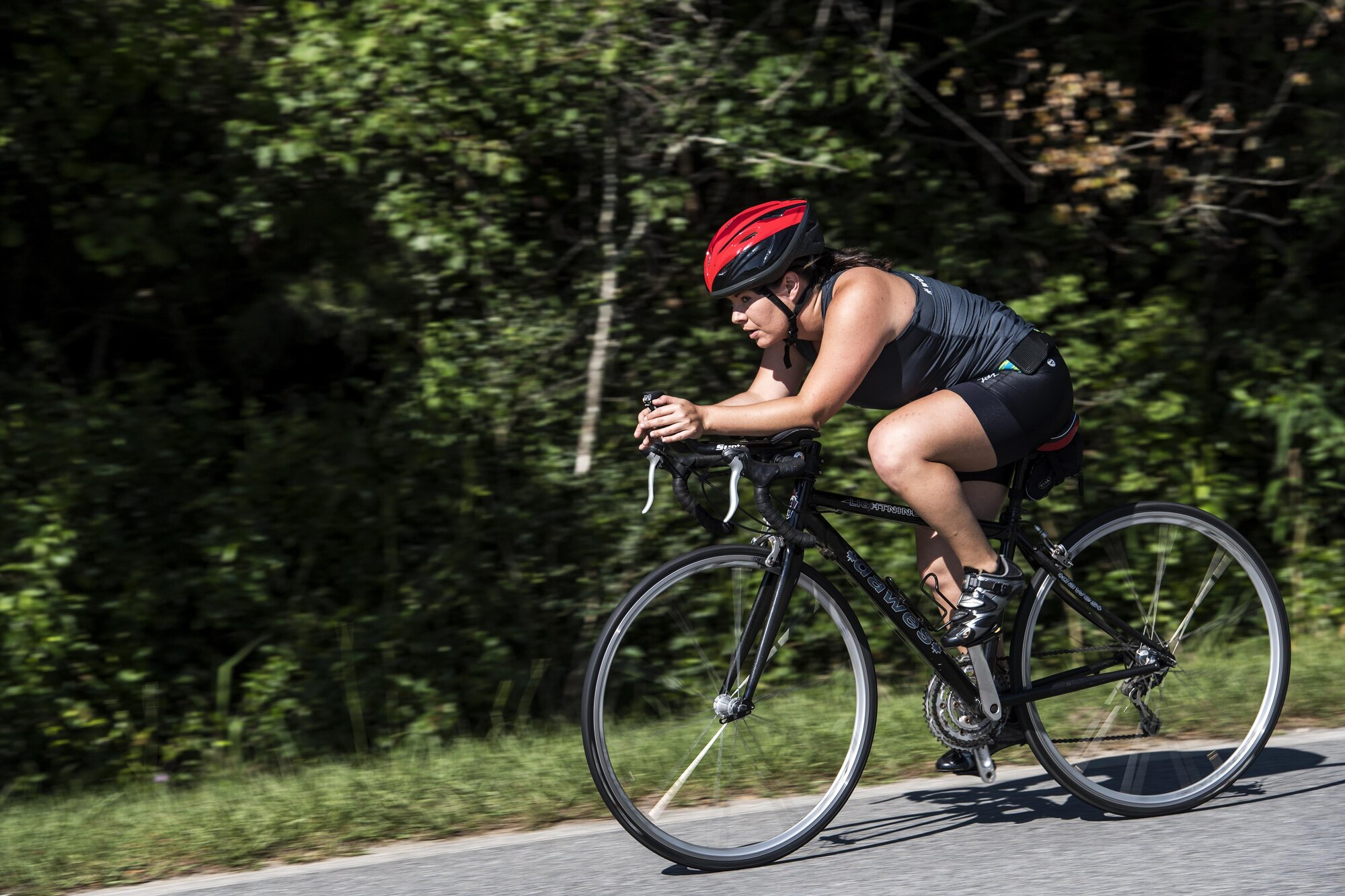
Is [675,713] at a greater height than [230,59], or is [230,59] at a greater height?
[230,59]

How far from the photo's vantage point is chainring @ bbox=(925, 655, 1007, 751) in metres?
4.05

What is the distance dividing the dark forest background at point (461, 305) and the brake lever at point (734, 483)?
9.13 feet

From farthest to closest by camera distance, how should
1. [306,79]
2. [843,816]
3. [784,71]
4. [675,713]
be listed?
[784,71]
[306,79]
[675,713]
[843,816]

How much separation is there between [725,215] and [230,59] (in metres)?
2.42

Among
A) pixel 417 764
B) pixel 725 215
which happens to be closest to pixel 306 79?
pixel 725 215

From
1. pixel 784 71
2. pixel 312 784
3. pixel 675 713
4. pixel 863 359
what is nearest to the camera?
pixel 863 359

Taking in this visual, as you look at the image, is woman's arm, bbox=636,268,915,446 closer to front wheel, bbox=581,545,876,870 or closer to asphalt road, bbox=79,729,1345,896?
front wheel, bbox=581,545,876,870

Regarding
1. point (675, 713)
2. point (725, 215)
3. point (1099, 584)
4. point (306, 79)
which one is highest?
point (306, 79)

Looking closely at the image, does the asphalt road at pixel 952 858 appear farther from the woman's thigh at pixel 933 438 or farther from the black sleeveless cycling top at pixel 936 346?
the black sleeveless cycling top at pixel 936 346

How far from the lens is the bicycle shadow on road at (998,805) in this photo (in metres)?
4.02

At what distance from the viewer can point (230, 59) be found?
6.26 metres

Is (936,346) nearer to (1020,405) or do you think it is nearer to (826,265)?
(1020,405)

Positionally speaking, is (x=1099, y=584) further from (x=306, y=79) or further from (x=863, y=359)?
(x=306, y=79)

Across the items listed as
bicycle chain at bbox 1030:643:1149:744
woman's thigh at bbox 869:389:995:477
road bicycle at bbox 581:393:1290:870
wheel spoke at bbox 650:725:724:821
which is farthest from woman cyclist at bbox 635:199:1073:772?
wheel spoke at bbox 650:725:724:821
